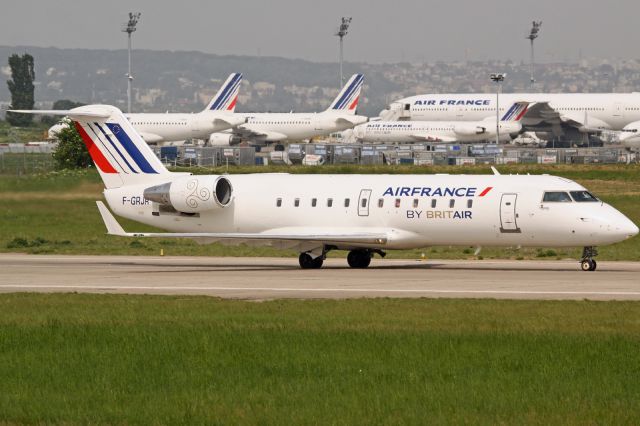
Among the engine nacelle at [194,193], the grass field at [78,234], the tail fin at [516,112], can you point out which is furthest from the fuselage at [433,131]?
the engine nacelle at [194,193]

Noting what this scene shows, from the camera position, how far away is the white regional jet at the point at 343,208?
36.0m

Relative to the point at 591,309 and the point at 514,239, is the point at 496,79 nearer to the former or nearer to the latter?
the point at 514,239

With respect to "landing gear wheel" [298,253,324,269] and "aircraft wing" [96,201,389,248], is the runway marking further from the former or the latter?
"landing gear wheel" [298,253,324,269]

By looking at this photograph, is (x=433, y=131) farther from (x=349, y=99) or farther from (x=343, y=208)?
(x=343, y=208)

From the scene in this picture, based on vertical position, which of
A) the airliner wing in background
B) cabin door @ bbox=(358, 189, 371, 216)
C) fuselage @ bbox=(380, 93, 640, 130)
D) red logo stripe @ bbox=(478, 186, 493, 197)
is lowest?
cabin door @ bbox=(358, 189, 371, 216)

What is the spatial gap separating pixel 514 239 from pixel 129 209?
1254 cm

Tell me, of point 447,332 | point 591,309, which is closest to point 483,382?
point 447,332

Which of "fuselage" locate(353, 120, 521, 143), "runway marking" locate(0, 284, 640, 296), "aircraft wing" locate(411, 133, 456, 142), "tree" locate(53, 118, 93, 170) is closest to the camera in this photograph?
"runway marking" locate(0, 284, 640, 296)

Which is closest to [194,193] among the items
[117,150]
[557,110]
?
[117,150]

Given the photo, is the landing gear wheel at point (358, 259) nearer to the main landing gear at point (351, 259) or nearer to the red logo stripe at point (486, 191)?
the main landing gear at point (351, 259)

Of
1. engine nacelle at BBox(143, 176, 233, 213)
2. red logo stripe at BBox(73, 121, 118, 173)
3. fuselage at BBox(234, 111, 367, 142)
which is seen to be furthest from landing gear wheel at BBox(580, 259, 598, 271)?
fuselage at BBox(234, 111, 367, 142)

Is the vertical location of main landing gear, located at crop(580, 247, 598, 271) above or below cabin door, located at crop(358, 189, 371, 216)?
below

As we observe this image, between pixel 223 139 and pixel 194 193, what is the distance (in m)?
105

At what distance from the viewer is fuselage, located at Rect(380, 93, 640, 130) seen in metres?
138
